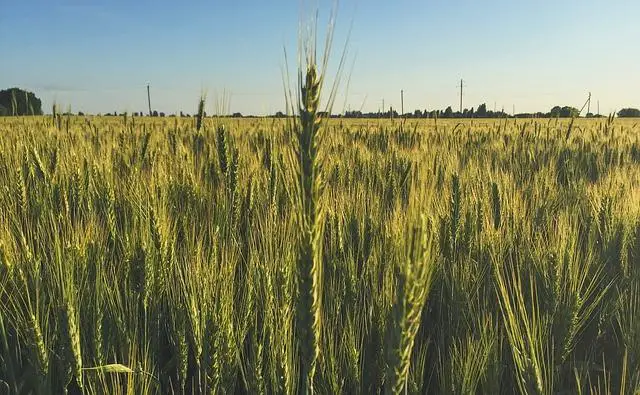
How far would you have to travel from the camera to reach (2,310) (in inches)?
64.1

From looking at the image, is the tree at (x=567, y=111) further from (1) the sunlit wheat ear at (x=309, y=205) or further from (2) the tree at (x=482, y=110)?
(2) the tree at (x=482, y=110)

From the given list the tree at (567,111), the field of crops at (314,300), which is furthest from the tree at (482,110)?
the field of crops at (314,300)

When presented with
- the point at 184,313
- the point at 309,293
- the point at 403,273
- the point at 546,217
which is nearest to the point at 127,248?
the point at 184,313

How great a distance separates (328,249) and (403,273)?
1.21 metres

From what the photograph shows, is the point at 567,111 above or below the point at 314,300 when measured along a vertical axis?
above

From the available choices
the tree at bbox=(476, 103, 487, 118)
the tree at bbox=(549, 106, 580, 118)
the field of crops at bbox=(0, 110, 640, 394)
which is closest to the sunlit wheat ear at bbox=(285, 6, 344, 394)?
the field of crops at bbox=(0, 110, 640, 394)

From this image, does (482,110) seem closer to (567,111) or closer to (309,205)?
(567,111)

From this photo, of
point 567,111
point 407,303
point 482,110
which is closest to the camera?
point 407,303

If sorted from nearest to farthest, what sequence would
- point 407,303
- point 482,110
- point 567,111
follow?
point 407,303 < point 567,111 < point 482,110

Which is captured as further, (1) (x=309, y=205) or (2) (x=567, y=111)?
(2) (x=567, y=111)

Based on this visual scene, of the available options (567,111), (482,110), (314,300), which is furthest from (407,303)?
(482,110)

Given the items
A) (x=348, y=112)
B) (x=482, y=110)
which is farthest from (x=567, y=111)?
(x=482, y=110)

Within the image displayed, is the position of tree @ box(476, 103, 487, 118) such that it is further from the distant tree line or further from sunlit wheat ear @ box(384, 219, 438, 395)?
sunlit wheat ear @ box(384, 219, 438, 395)

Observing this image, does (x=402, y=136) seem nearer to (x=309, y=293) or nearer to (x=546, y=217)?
(x=546, y=217)
